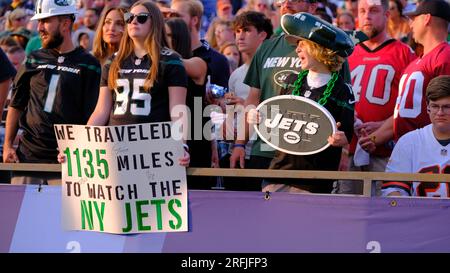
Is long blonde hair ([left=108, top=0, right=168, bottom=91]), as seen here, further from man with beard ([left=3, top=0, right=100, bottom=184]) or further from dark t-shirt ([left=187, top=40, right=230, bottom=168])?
dark t-shirt ([left=187, top=40, right=230, bottom=168])

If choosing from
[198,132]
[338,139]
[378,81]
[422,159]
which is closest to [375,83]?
[378,81]

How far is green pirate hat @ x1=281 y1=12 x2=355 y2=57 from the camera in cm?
760

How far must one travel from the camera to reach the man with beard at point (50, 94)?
855 cm

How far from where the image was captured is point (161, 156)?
7551 mm

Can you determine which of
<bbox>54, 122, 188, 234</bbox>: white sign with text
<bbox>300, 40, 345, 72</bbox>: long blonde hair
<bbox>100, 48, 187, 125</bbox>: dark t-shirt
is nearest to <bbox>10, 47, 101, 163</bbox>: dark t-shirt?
<bbox>100, 48, 187, 125</bbox>: dark t-shirt

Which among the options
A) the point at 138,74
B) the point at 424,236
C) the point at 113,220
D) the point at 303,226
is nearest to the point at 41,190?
the point at 113,220

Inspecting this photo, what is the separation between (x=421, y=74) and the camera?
8.70 metres

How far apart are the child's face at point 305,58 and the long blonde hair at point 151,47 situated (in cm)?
102

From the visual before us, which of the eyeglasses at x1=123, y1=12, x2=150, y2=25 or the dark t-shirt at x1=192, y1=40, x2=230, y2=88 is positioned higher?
the eyeglasses at x1=123, y1=12, x2=150, y2=25

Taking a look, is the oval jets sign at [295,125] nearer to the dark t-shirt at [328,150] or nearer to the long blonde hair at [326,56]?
the dark t-shirt at [328,150]

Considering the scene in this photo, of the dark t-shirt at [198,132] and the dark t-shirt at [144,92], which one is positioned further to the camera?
the dark t-shirt at [198,132]

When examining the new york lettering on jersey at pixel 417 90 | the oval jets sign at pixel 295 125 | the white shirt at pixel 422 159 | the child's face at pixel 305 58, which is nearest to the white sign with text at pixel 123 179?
the oval jets sign at pixel 295 125

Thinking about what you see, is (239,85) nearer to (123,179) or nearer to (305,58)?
(305,58)

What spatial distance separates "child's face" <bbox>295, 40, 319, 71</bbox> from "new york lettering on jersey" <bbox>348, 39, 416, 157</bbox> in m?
1.54
